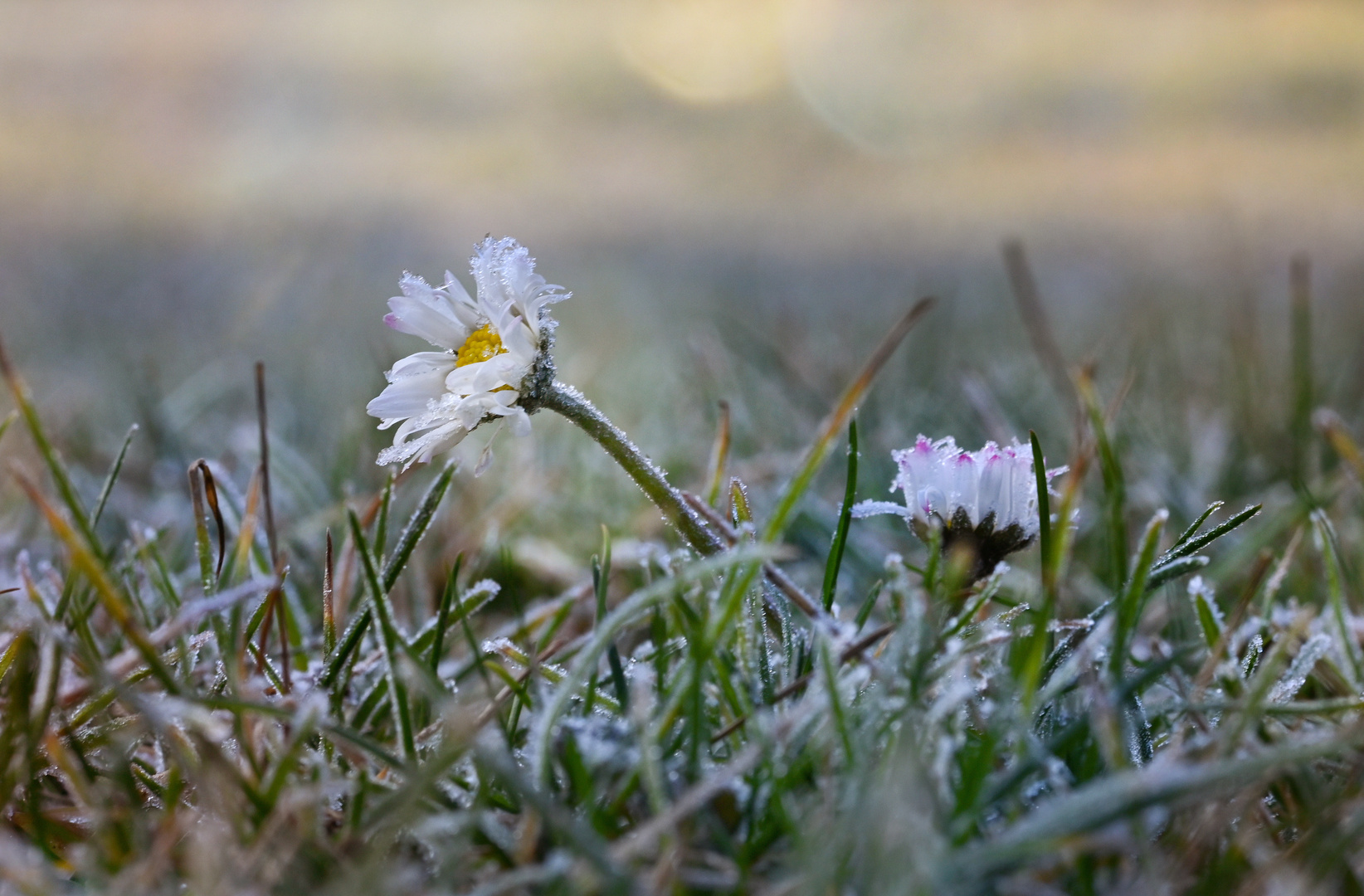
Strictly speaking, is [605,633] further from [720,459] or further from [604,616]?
[720,459]

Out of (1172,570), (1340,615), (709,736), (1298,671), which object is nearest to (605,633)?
(709,736)

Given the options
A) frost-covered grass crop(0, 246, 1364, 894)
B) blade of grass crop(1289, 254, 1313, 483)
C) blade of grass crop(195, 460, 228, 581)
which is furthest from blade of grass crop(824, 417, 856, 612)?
blade of grass crop(1289, 254, 1313, 483)

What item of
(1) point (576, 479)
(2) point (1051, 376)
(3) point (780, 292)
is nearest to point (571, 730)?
(1) point (576, 479)

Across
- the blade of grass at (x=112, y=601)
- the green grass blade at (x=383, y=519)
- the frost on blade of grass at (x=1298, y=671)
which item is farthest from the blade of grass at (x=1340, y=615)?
the blade of grass at (x=112, y=601)

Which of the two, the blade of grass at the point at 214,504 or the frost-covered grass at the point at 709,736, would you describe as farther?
the blade of grass at the point at 214,504

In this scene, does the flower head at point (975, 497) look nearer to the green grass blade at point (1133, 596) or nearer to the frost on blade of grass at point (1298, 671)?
the green grass blade at point (1133, 596)

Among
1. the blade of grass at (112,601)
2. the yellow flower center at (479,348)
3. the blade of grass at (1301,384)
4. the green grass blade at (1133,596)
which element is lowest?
the blade of grass at (1301,384)

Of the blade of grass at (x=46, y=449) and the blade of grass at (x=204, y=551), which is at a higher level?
the blade of grass at (x=46, y=449)
